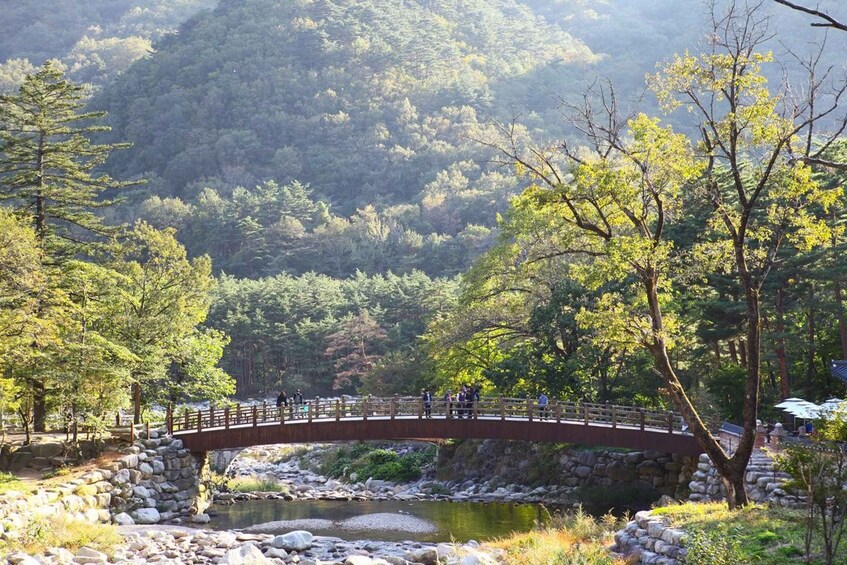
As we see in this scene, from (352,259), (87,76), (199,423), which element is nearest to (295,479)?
(199,423)

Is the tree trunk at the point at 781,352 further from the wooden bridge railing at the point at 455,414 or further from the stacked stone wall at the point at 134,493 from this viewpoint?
the stacked stone wall at the point at 134,493

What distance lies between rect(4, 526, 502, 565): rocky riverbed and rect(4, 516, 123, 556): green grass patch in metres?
0.32

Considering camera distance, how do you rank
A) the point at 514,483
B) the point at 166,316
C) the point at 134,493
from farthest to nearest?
the point at 514,483, the point at 166,316, the point at 134,493

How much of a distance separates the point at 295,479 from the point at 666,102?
27663 mm

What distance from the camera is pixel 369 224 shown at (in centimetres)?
9912

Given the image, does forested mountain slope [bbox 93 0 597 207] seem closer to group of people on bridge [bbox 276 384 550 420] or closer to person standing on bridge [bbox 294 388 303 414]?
person standing on bridge [bbox 294 388 303 414]

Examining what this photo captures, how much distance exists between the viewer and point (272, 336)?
214 ft

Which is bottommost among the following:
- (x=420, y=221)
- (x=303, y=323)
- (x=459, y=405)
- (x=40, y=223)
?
(x=459, y=405)

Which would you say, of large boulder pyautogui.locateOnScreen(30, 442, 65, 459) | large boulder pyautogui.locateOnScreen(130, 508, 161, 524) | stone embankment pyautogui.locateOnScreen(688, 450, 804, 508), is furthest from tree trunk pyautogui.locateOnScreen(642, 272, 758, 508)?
large boulder pyautogui.locateOnScreen(30, 442, 65, 459)

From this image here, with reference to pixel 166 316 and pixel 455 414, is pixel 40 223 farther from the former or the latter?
pixel 455 414

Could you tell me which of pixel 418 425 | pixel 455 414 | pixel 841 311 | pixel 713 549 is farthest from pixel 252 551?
pixel 841 311

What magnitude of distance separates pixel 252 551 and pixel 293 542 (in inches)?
117

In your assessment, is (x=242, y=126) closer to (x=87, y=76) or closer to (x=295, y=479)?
(x=87, y=76)

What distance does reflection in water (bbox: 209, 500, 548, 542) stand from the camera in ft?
87.2
